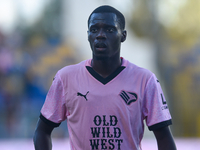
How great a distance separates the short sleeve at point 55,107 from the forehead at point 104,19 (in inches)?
20.8

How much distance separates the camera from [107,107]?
99.3 inches

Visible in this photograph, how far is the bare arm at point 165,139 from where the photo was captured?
2.52 meters

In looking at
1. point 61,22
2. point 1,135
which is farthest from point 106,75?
point 61,22

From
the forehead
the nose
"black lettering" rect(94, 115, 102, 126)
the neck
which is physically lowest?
"black lettering" rect(94, 115, 102, 126)

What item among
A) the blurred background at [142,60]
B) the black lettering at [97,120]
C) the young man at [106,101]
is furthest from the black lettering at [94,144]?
the blurred background at [142,60]

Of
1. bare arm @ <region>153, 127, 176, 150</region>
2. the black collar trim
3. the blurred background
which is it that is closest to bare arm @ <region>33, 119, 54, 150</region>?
the black collar trim

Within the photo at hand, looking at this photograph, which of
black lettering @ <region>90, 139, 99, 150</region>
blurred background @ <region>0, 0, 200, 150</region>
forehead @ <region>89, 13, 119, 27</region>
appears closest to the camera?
black lettering @ <region>90, 139, 99, 150</region>

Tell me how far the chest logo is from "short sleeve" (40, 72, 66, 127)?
45 centimetres

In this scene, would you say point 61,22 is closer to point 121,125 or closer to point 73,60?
point 73,60

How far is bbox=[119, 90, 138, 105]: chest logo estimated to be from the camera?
2.54m

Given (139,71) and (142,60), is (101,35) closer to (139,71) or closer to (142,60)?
(139,71)

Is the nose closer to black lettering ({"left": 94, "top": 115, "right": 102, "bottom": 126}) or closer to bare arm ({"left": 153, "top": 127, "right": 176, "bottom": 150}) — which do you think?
black lettering ({"left": 94, "top": 115, "right": 102, "bottom": 126})

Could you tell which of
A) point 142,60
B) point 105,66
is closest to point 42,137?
point 105,66

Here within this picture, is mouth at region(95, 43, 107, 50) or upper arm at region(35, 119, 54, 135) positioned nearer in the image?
mouth at region(95, 43, 107, 50)
